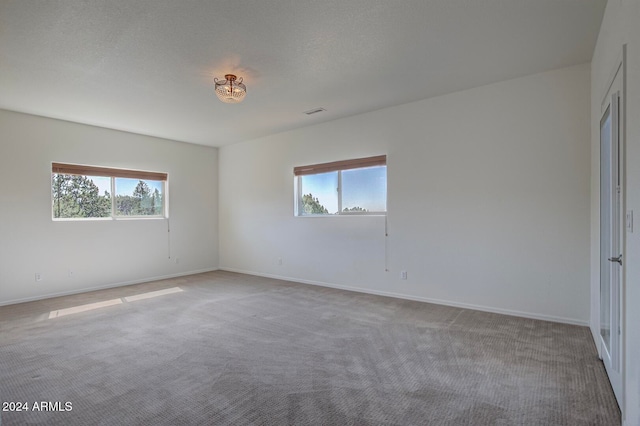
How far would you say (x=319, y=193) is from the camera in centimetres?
553

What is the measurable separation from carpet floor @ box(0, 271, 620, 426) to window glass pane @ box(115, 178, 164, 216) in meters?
2.12

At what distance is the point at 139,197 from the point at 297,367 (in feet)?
15.9

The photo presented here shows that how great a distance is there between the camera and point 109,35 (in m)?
2.61

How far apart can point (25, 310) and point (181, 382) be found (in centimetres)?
326

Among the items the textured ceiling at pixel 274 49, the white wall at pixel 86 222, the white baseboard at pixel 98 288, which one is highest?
the textured ceiling at pixel 274 49

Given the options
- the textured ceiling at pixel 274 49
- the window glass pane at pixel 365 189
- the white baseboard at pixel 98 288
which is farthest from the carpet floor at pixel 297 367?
the textured ceiling at pixel 274 49

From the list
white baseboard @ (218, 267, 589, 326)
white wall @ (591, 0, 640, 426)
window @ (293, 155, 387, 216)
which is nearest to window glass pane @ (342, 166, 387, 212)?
window @ (293, 155, 387, 216)

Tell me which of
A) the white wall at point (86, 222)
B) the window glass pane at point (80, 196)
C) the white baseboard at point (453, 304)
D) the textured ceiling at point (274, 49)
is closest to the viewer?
the textured ceiling at point (274, 49)

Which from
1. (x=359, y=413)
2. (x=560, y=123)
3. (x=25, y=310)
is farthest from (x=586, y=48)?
(x=25, y=310)

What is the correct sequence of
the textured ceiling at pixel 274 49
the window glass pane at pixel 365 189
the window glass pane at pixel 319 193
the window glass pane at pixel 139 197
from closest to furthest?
the textured ceiling at pixel 274 49
the window glass pane at pixel 365 189
the window glass pane at pixel 319 193
the window glass pane at pixel 139 197

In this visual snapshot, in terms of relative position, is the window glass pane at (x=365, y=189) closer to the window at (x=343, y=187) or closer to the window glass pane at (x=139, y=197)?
the window at (x=343, y=187)

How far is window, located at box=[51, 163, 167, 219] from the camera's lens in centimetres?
498

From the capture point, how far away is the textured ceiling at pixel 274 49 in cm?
235

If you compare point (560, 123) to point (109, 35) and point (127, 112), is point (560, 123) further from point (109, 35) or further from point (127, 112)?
point (127, 112)
